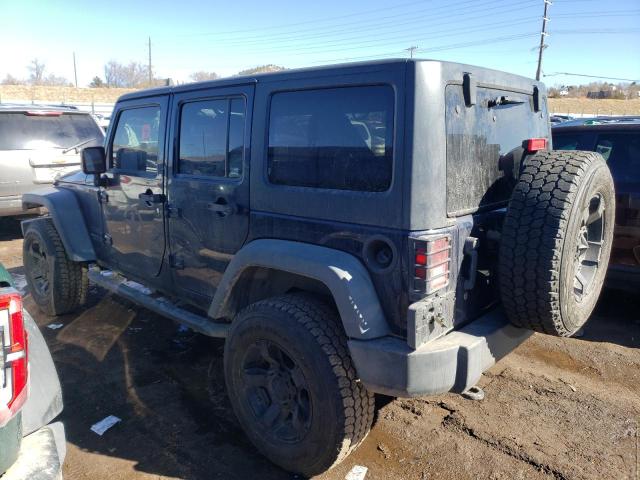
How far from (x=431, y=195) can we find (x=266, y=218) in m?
0.98

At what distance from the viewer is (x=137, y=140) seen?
3.95m

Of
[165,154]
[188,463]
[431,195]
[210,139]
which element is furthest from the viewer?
[165,154]

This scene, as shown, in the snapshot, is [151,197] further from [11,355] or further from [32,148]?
[32,148]

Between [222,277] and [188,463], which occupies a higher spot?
[222,277]

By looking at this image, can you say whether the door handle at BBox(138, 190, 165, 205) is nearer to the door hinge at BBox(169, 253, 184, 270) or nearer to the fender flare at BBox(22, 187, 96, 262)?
the door hinge at BBox(169, 253, 184, 270)

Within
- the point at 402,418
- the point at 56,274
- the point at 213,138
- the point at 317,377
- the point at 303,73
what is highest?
the point at 303,73

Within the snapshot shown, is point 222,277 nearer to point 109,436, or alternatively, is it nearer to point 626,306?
point 109,436

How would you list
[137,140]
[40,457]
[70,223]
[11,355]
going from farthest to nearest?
[70,223]
[137,140]
[40,457]
[11,355]

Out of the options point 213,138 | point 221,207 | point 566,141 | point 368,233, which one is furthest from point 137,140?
point 566,141

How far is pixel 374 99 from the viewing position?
7.75ft

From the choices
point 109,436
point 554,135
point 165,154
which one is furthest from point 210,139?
point 554,135

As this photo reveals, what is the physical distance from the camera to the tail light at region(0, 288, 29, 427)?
1525mm

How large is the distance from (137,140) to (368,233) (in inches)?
94.7

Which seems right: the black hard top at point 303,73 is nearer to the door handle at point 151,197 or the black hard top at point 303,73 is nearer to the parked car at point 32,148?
the door handle at point 151,197
